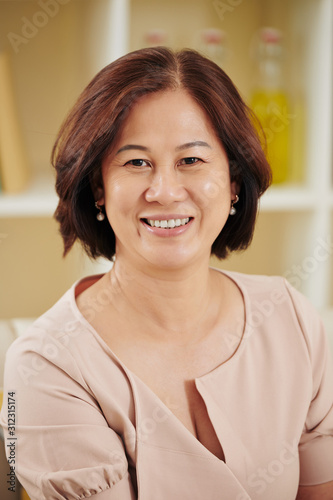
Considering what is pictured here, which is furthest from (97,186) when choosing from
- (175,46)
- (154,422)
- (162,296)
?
(175,46)

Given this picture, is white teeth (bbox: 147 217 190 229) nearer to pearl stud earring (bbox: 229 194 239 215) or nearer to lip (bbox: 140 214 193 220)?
lip (bbox: 140 214 193 220)

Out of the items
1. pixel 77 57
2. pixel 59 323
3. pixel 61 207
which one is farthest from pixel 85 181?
pixel 77 57

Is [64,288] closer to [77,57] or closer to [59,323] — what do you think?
[77,57]

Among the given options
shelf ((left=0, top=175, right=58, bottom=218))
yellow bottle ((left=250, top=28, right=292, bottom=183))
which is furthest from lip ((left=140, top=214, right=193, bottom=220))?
yellow bottle ((left=250, top=28, right=292, bottom=183))

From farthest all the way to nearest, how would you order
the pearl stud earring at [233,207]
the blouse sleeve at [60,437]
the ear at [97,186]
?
the pearl stud earring at [233,207]
the ear at [97,186]
the blouse sleeve at [60,437]

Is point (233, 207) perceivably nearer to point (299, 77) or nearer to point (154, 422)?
point (154, 422)

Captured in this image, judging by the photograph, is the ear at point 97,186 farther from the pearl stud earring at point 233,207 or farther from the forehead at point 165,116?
the pearl stud earring at point 233,207

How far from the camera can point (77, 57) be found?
1.98 metres

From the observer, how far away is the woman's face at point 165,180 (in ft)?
3.55

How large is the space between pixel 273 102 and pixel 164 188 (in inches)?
39.4

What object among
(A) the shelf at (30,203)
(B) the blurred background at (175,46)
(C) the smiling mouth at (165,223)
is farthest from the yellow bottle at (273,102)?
(C) the smiling mouth at (165,223)

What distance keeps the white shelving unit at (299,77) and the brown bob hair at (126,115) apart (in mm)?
628

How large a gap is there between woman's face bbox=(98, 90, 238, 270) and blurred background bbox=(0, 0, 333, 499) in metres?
0.73

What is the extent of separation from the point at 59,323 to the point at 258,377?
0.38m
